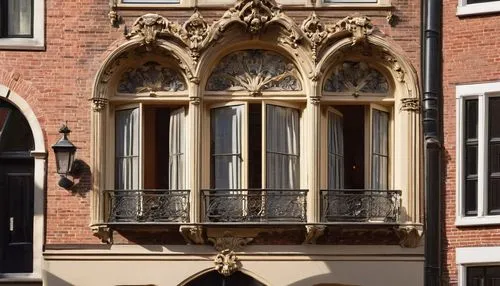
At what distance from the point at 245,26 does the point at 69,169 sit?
12.9 ft

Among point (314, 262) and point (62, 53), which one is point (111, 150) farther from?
point (314, 262)

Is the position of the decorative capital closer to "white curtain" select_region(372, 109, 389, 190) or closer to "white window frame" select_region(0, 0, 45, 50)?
"white window frame" select_region(0, 0, 45, 50)

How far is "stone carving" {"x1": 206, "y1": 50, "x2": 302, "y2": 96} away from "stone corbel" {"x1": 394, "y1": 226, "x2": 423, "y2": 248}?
3.09 meters

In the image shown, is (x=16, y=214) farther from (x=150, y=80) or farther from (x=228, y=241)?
(x=228, y=241)

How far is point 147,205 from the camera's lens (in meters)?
25.0

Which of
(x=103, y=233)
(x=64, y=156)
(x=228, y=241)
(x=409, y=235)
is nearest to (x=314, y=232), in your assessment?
(x=228, y=241)

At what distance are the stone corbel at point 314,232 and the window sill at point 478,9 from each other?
14.4 feet

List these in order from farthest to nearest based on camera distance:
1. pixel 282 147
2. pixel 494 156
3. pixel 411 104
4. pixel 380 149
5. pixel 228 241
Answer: pixel 380 149
pixel 282 147
pixel 411 104
pixel 228 241
pixel 494 156

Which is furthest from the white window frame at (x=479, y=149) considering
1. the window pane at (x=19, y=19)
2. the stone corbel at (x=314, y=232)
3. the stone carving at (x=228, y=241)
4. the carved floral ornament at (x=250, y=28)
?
the window pane at (x=19, y=19)

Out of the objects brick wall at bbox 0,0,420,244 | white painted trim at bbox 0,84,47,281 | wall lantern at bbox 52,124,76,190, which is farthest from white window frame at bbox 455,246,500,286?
white painted trim at bbox 0,84,47,281

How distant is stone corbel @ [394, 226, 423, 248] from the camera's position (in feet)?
80.8

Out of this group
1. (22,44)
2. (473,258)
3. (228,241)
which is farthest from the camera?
(22,44)

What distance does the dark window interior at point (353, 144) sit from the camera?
25.5 metres

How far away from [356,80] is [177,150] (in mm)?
3384
